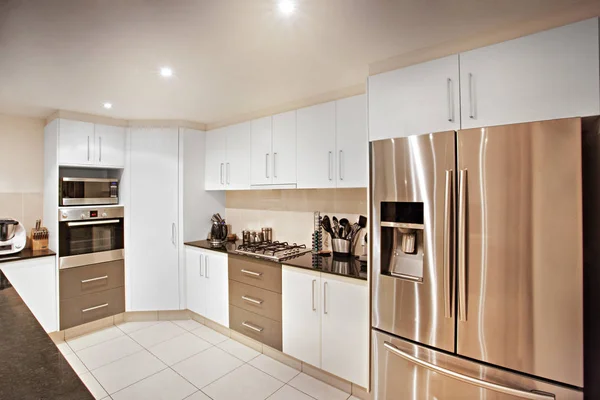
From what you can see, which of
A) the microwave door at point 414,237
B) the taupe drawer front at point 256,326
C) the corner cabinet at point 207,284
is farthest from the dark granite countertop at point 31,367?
the corner cabinet at point 207,284

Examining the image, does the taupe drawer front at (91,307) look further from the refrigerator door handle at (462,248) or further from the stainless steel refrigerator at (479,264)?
the refrigerator door handle at (462,248)

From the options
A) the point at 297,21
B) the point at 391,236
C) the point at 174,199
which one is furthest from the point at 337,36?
the point at 174,199

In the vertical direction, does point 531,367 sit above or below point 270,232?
below

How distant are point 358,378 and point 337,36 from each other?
2244 millimetres

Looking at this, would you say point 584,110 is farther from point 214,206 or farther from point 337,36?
point 214,206

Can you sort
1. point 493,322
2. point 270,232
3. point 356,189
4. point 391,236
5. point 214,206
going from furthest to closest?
point 214,206 < point 270,232 < point 356,189 < point 391,236 < point 493,322

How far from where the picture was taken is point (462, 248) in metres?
1.61

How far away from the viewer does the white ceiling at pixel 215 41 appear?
144 cm

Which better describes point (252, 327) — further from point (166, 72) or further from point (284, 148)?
point (166, 72)

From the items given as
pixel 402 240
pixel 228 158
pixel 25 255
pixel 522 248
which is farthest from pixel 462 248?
pixel 25 255

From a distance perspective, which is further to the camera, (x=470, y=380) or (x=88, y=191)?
(x=88, y=191)

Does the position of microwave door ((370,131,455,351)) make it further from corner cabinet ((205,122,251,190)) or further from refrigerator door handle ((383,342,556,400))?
corner cabinet ((205,122,251,190))

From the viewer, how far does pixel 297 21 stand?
1.55 m

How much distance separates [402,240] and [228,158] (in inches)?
87.7
